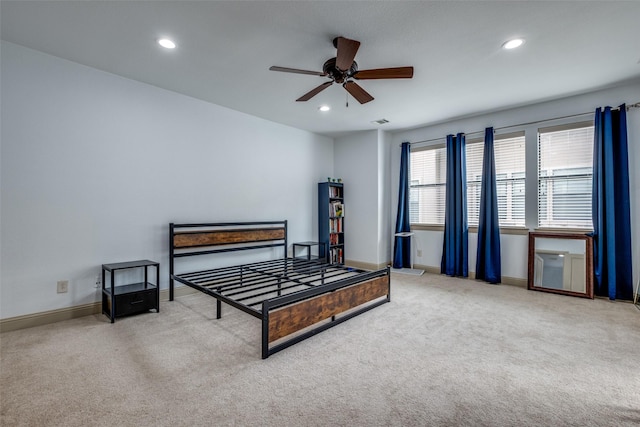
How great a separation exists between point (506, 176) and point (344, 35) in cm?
348

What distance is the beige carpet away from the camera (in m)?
1.63

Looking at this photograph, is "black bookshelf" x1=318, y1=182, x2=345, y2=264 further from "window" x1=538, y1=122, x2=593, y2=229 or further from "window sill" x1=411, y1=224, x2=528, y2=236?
"window" x1=538, y1=122, x2=593, y2=229

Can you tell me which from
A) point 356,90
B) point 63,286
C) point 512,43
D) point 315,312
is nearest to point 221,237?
point 63,286

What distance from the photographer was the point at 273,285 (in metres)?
2.85

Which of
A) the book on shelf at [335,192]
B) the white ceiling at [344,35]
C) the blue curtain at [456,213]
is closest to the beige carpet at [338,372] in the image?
the blue curtain at [456,213]

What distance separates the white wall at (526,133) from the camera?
11.8 feet

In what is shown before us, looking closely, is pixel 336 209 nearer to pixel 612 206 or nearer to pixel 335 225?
pixel 335 225

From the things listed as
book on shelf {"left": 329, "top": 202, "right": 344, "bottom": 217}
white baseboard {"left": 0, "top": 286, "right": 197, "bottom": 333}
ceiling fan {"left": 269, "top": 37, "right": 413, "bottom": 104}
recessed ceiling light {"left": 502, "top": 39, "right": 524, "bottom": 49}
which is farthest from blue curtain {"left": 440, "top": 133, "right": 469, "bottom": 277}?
white baseboard {"left": 0, "top": 286, "right": 197, "bottom": 333}

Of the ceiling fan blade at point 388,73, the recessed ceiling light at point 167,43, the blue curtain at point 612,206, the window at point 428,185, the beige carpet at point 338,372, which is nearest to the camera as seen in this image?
the beige carpet at point 338,372

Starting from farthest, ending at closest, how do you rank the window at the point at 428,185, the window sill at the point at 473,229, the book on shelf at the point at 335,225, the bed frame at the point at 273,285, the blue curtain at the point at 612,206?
1. the book on shelf at the point at 335,225
2. the window at the point at 428,185
3. the window sill at the point at 473,229
4. the blue curtain at the point at 612,206
5. the bed frame at the point at 273,285

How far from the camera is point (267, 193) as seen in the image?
16.2 ft

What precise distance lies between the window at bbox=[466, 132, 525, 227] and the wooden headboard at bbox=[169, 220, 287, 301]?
3240 millimetres

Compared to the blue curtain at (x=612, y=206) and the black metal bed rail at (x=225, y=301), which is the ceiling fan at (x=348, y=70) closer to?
the black metal bed rail at (x=225, y=301)

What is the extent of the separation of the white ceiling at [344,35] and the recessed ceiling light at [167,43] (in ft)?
0.27
